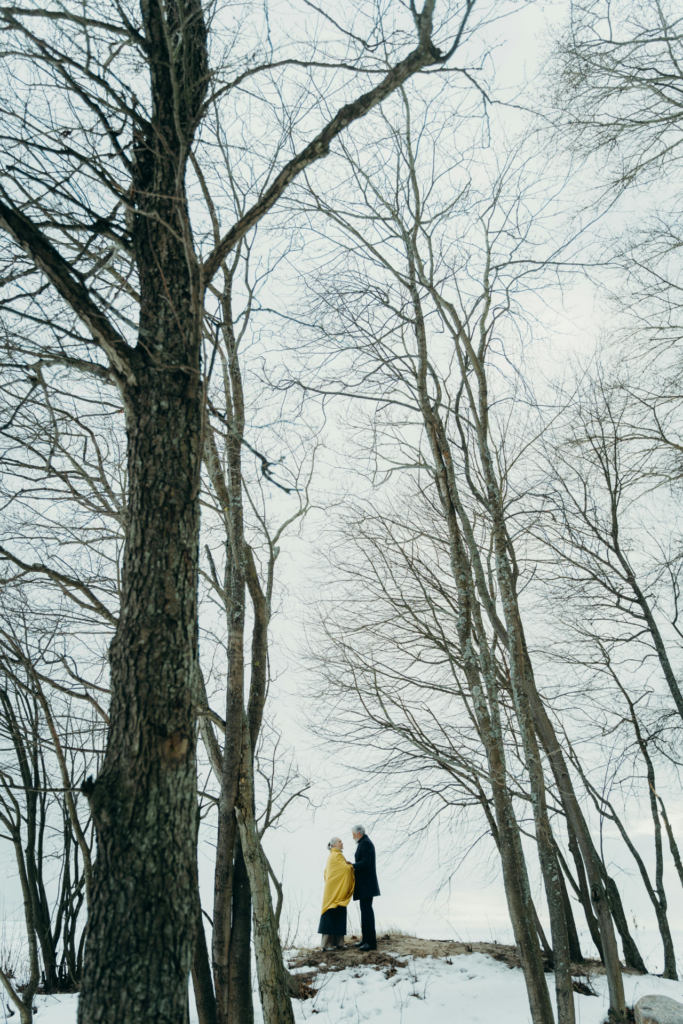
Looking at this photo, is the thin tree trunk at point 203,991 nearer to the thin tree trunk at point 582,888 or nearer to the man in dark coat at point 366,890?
the man in dark coat at point 366,890

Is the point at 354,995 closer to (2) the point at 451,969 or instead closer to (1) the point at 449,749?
(2) the point at 451,969

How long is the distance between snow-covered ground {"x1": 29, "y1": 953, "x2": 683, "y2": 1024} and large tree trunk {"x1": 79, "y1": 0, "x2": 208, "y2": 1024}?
591 cm

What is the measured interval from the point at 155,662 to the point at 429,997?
277 inches

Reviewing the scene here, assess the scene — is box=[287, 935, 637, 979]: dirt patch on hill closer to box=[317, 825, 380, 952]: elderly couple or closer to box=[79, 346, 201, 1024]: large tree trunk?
box=[317, 825, 380, 952]: elderly couple

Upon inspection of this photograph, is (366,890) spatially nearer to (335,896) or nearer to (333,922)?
(335,896)

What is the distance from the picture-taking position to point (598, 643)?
32.6ft

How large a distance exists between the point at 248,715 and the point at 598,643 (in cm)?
568

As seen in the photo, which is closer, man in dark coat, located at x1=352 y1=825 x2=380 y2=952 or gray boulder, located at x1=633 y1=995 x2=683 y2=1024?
gray boulder, located at x1=633 y1=995 x2=683 y2=1024

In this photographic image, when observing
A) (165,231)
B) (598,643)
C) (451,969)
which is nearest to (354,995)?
(451,969)

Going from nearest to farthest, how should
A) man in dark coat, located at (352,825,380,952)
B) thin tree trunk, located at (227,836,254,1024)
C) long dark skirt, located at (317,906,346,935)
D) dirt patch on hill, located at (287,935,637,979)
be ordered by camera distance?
thin tree trunk, located at (227,836,254,1024), dirt patch on hill, located at (287,935,637,979), man in dark coat, located at (352,825,380,952), long dark skirt, located at (317,906,346,935)

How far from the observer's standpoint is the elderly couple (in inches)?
354

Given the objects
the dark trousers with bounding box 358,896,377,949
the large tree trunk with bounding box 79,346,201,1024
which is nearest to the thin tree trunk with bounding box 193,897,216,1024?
the large tree trunk with bounding box 79,346,201,1024

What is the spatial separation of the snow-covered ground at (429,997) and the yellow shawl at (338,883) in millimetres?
732

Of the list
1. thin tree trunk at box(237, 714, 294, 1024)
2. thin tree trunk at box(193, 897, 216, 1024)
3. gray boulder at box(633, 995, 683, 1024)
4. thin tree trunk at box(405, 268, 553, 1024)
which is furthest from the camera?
gray boulder at box(633, 995, 683, 1024)
